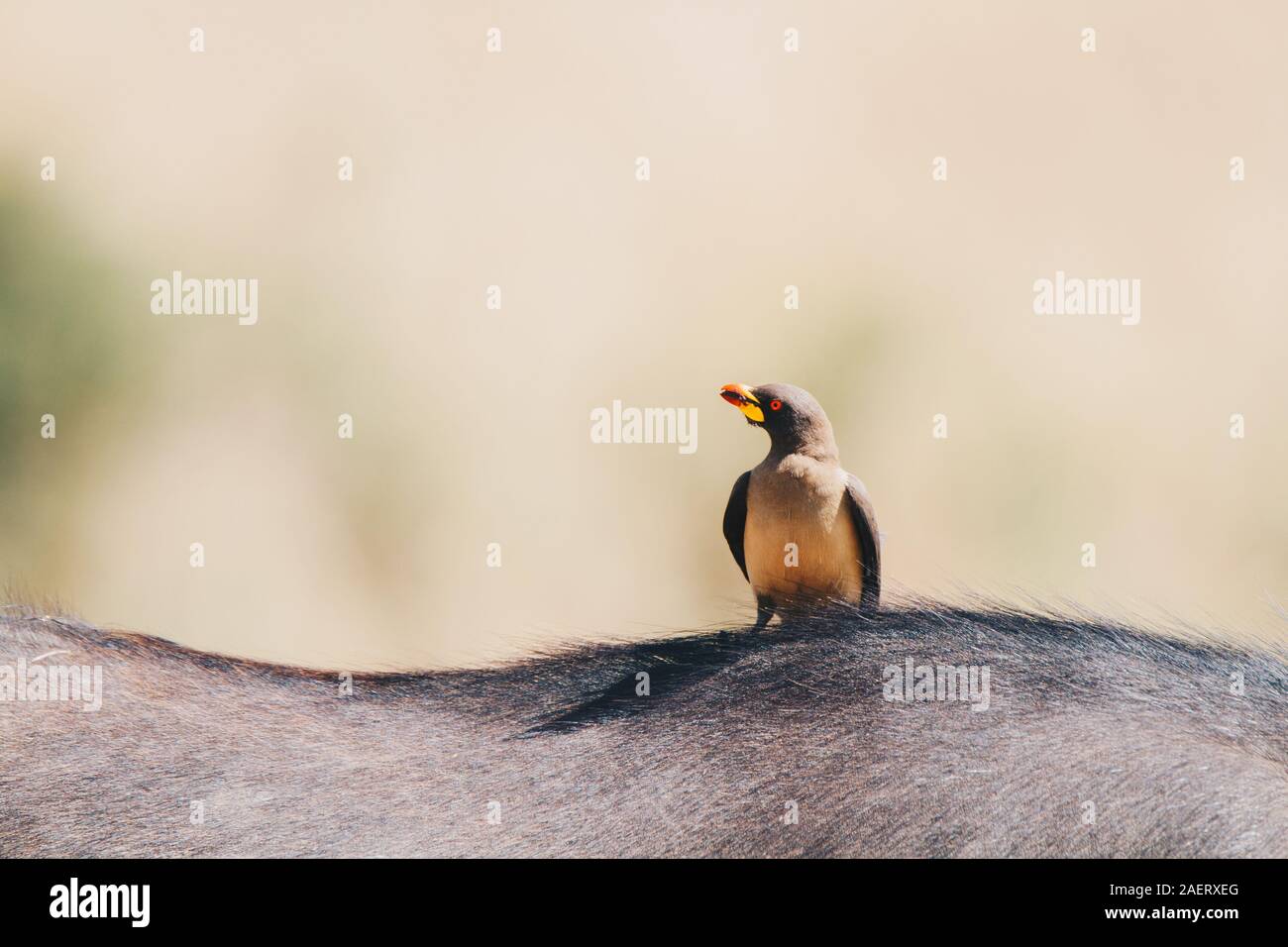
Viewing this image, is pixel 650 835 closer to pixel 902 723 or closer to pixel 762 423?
pixel 902 723

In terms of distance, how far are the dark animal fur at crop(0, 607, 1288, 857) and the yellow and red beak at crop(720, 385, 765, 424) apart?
631mm

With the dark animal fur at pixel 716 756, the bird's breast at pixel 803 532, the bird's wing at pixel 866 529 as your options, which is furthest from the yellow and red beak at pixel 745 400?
the dark animal fur at pixel 716 756

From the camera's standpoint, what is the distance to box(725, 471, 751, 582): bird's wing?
3172 mm

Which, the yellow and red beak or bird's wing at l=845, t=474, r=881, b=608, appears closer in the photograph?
the yellow and red beak

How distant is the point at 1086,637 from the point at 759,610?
75 cm

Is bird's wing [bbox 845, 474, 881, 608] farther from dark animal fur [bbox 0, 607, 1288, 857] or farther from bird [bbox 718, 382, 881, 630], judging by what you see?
dark animal fur [bbox 0, 607, 1288, 857]

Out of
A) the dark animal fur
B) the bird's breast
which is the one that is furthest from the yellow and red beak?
the dark animal fur

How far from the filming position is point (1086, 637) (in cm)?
241

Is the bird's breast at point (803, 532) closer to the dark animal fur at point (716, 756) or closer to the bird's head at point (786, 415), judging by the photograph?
the bird's head at point (786, 415)

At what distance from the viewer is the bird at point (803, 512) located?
2.96m

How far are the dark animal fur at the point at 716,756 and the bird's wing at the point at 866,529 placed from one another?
56cm

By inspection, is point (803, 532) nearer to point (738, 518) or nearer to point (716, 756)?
point (738, 518)

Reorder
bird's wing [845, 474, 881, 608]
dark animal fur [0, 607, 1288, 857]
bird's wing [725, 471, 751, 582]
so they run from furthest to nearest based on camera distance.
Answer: bird's wing [725, 471, 751, 582] < bird's wing [845, 474, 881, 608] < dark animal fur [0, 607, 1288, 857]
